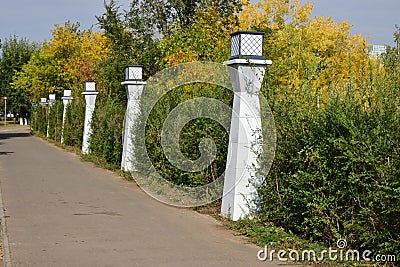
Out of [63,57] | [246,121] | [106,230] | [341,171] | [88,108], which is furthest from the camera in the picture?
[63,57]

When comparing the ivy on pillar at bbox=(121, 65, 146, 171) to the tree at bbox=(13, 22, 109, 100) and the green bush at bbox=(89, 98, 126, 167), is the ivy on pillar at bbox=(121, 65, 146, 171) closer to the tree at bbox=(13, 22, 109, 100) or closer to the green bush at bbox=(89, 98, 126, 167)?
the green bush at bbox=(89, 98, 126, 167)

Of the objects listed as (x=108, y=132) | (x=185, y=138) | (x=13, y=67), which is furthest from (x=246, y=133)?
(x=13, y=67)

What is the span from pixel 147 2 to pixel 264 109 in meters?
23.3

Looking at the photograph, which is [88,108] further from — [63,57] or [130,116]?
[63,57]

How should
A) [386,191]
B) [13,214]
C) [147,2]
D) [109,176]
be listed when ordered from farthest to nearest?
[147,2] < [109,176] < [13,214] < [386,191]

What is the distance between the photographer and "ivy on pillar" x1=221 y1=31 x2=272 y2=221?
9.18 metres

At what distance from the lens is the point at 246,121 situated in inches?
362

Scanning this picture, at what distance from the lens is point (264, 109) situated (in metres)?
9.11

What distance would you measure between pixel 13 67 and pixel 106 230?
218 ft

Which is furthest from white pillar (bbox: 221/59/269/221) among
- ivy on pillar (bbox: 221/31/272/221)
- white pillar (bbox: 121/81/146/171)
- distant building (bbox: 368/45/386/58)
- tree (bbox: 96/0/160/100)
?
tree (bbox: 96/0/160/100)

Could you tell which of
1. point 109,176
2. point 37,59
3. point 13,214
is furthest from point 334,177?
point 37,59

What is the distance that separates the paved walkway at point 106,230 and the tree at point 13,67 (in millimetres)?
59605

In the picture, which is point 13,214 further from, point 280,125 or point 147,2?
point 147,2

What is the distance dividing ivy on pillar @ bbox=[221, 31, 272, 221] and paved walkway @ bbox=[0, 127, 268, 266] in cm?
62
